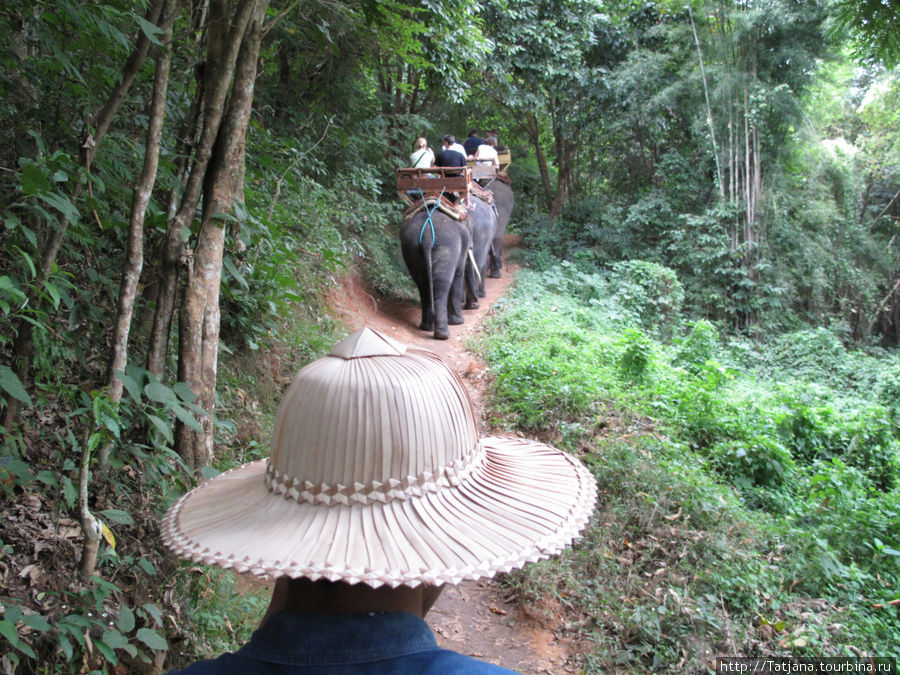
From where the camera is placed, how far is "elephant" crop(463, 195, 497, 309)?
9.62 m

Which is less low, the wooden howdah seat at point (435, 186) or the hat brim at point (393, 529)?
the wooden howdah seat at point (435, 186)

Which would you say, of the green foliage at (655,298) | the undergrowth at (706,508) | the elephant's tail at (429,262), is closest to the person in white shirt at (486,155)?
the green foliage at (655,298)

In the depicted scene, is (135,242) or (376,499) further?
(135,242)

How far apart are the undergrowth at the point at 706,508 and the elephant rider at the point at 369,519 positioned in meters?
2.15

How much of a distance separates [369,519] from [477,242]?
9.00 metres

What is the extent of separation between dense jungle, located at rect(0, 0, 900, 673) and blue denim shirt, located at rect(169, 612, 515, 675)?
38.1 inches

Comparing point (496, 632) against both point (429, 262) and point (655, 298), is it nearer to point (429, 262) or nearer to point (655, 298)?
point (429, 262)

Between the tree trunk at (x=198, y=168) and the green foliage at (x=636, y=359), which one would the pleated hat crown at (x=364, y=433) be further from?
the green foliage at (x=636, y=359)

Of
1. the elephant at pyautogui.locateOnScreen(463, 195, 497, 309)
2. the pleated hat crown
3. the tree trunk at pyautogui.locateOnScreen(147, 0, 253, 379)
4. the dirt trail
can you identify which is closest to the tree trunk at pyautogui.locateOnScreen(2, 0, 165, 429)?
the tree trunk at pyautogui.locateOnScreen(147, 0, 253, 379)

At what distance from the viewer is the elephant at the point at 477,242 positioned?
9.62 m

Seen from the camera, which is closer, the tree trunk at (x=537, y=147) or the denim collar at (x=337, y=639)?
the denim collar at (x=337, y=639)

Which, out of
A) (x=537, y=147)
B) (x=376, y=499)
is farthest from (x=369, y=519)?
(x=537, y=147)

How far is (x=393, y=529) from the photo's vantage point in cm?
120

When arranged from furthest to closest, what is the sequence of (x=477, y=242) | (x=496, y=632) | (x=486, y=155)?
(x=486, y=155) → (x=477, y=242) → (x=496, y=632)
